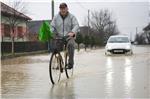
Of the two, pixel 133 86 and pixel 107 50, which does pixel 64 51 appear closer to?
pixel 133 86

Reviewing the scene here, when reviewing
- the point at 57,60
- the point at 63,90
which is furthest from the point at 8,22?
the point at 63,90

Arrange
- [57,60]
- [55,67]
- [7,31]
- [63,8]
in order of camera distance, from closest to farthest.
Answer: [55,67], [57,60], [63,8], [7,31]

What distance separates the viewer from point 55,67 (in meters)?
11.7

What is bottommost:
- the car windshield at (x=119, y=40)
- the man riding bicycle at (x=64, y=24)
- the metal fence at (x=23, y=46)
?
the metal fence at (x=23, y=46)

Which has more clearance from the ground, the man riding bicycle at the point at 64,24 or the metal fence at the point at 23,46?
the man riding bicycle at the point at 64,24

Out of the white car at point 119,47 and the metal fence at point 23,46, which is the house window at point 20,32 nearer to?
the metal fence at point 23,46

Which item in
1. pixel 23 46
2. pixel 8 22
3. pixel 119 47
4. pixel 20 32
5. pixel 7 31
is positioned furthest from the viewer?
pixel 20 32

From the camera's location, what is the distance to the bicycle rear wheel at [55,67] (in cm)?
1141

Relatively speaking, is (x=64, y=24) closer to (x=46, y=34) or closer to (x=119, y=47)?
(x=46, y=34)

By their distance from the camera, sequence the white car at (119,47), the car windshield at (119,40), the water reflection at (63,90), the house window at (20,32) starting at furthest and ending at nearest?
the house window at (20,32) → the car windshield at (119,40) → the white car at (119,47) → the water reflection at (63,90)

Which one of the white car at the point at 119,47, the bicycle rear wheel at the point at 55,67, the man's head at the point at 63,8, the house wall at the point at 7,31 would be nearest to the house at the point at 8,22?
the house wall at the point at 7,31

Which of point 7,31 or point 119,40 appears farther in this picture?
point 7,31

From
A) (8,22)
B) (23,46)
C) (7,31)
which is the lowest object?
(23,46)

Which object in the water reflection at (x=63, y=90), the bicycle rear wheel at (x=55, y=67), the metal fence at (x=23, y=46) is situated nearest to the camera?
the water reflection at (x=63, y=90)
